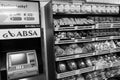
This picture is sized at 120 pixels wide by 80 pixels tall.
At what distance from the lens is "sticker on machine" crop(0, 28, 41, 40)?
6.07 ft

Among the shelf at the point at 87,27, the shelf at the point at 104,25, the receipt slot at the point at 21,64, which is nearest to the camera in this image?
the receipt slot at the point at 21,64

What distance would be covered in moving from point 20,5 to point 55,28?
2.29 ft

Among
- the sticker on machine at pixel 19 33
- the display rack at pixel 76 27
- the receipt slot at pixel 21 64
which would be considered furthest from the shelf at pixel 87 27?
the receipt slot at pixel 21 64

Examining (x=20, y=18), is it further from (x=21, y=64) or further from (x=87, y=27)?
(x=87, y=27)

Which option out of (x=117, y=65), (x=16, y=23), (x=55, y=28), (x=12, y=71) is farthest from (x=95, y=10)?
(x=12, y=71)

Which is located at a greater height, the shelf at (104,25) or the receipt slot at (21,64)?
the shelf at (104,25)

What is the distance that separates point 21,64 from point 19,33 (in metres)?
0.52

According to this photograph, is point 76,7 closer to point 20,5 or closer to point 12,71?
point 20,5

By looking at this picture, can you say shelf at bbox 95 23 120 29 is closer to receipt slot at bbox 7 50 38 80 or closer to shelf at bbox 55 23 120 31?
shelf at bbox 55 23 120 31

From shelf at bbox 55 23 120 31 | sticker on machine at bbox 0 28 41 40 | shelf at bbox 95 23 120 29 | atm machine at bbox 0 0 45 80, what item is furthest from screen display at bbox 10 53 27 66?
shelf at bbox 95 23 120 29

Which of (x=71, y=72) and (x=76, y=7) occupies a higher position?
(x=76, y=7)

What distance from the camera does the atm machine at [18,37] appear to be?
184cm

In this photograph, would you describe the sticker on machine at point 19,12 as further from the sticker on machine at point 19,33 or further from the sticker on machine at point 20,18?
the sticker on machine at point 19,33

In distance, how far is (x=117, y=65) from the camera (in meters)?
2.70
